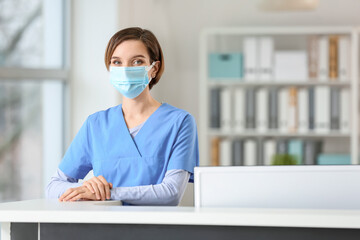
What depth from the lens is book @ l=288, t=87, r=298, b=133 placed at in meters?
4.23

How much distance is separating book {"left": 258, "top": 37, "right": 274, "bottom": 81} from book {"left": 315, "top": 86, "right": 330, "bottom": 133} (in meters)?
0.37

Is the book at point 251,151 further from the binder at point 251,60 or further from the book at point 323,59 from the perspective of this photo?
the book at point 323,59

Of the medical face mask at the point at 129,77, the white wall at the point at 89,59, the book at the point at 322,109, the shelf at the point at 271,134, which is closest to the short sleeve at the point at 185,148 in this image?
the medical face mask at the point at 129,77

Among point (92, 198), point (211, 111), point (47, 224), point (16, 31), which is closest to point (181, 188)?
point (92, 198)

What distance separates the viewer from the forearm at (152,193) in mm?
1514

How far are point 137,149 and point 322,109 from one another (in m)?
2.87

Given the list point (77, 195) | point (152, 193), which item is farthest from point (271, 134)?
point (77, 195)

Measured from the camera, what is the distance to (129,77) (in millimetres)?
1633

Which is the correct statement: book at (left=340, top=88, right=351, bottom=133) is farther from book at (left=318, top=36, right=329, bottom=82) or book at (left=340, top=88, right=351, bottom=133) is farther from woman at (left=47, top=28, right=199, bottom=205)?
woman at (left=47, top=28, right=199, bottom=205)

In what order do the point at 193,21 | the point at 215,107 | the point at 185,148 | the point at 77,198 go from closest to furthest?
1. the point at 77,198
2. the point at 185,148
3. the point at 215,107
4. the point at 193,21

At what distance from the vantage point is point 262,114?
4258mm

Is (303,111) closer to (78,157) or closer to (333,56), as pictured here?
(333,56)

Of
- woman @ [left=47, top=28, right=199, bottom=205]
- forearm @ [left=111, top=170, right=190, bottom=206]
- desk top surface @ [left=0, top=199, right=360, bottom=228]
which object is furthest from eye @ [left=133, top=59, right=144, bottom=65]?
desk top surface @ [left=0, top=199, right=360, bottom=228]

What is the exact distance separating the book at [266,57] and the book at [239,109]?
0.22 meters
